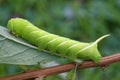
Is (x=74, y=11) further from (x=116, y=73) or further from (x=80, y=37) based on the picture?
(x=116, y=73)

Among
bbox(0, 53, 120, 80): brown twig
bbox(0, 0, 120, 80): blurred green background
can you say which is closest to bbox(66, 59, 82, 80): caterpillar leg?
bbox(0, 53, 120, 80): brown twig

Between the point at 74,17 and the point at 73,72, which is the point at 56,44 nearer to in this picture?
the point at 73,72

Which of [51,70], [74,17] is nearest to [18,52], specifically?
[51,70]

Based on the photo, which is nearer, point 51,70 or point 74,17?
point 51,70

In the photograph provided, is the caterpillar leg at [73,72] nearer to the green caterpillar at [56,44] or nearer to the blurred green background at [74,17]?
the green caterpillar at [56,44]

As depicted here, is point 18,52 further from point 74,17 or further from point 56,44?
point 74,17
